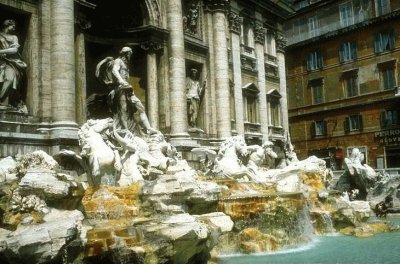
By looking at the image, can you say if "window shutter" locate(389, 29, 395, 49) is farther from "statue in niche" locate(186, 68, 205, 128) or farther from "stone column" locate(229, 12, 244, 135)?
"statue in niche" locate(186, 68, 205, 128)

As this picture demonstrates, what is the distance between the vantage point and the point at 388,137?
3625 centimetres

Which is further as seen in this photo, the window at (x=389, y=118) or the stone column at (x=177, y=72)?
the window at (x=389, y=118)

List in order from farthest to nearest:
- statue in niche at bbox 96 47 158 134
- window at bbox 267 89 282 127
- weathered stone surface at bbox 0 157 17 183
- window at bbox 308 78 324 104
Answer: window at bbox 308 78 324 104 < window at bbox 267 89 282 127 < statue in niche at bbox 96 47 158 134 < weathered stone surface at bbox 0 157 17 183

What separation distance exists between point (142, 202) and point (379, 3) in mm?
32137

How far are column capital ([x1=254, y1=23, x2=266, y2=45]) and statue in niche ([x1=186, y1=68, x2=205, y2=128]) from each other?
7.44m

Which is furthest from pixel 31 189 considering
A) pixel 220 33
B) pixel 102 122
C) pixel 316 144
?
pixel 316 144

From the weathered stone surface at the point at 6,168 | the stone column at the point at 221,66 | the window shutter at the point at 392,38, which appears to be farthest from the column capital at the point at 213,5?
the window shutter at the point at 392,38

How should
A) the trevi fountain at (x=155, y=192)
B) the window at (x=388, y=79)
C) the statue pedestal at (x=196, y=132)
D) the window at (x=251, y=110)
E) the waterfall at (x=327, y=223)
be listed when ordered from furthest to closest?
the window at (x=388, y=79), the window at (x=251, y=110), the statue pedestal at (x=196, y=132), the waterfall at (x=327, y=223), the trevi fountain at (x=155, y=192)

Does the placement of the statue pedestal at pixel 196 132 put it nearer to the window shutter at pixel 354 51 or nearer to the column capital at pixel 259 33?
the column capital at pixel 259 33

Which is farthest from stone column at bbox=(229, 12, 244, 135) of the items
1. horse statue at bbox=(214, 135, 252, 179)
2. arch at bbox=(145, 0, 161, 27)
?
horse statue at bbox=(214, 135, 252, 179)

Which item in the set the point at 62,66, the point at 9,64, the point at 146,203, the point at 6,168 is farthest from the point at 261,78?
the point at 6,168

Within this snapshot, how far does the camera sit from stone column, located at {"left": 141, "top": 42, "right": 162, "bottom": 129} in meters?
20.3

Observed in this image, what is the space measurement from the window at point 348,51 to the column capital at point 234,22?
15.4 meters

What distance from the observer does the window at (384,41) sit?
36.3 m
